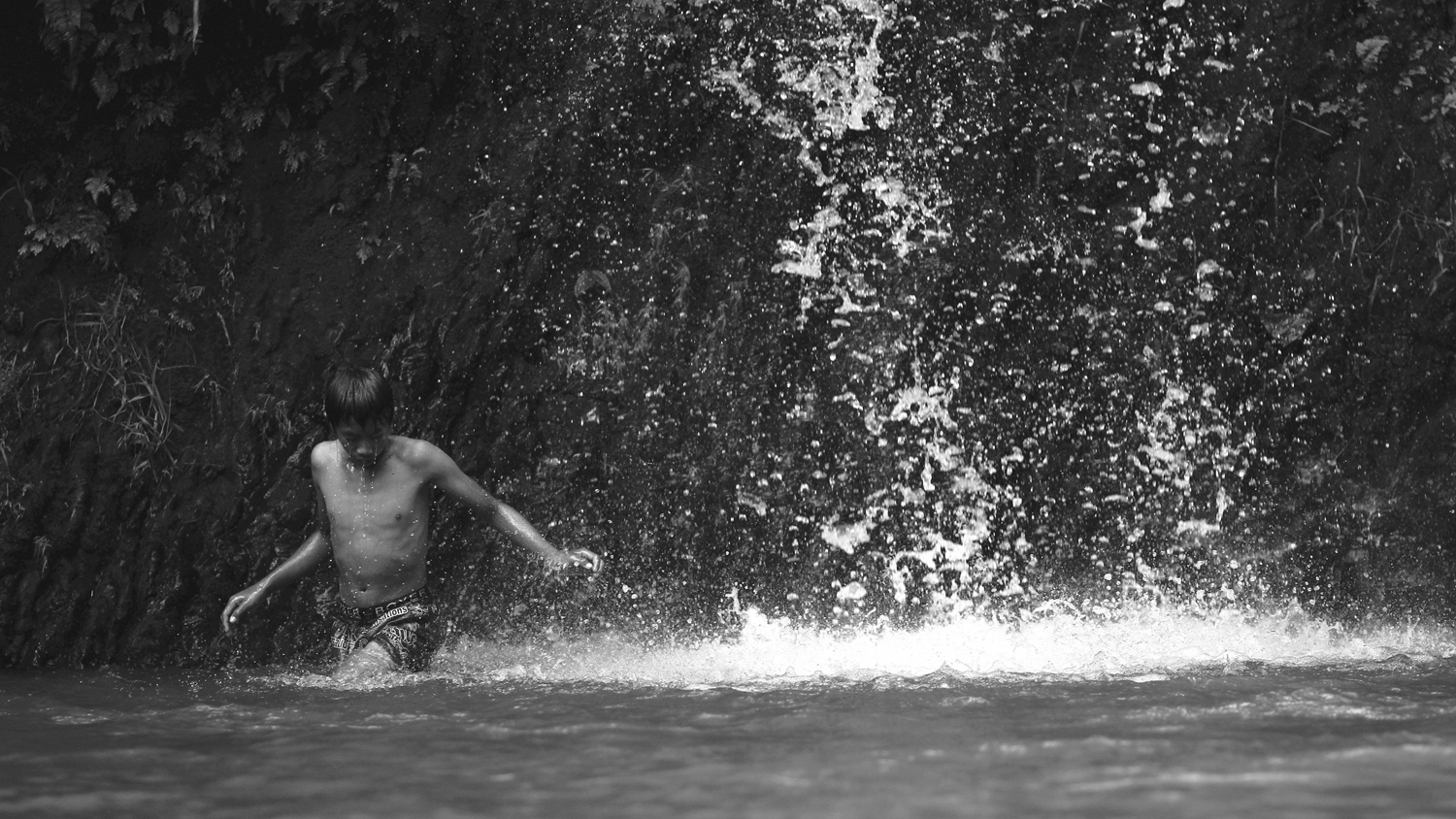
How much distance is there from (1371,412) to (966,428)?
1915 mm

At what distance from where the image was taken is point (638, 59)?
6410 mm

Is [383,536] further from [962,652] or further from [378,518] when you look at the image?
[962,652]

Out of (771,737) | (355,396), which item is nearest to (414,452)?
(355,396)

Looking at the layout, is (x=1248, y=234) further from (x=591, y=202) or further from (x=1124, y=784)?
(x=1124, y=784)

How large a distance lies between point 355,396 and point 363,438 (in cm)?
16

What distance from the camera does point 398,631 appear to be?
485cm

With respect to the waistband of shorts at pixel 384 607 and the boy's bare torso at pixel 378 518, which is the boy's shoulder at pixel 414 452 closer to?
the boy's bare torso at pixel 378 518

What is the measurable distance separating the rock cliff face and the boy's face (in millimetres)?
1233

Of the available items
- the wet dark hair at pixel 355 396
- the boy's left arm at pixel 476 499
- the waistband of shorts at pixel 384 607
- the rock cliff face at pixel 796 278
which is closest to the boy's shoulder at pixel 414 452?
the boy's left arm at pixel 476 499

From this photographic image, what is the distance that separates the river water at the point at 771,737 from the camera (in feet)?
9.11

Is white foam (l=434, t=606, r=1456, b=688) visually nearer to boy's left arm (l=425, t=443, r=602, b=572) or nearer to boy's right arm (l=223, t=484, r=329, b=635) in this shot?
boy's left arm (l=425, t=443, r=602, b=572)

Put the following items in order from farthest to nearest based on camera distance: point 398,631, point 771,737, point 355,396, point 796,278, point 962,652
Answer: point 796,278 → point 962,652 → point 398,631 → point 355,396 → point 771,737

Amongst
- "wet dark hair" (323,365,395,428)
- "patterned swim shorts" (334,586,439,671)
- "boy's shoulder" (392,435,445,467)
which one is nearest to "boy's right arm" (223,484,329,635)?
"patterned swim shorts" (334,586,439,671)

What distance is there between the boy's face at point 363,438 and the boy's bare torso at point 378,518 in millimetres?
61
